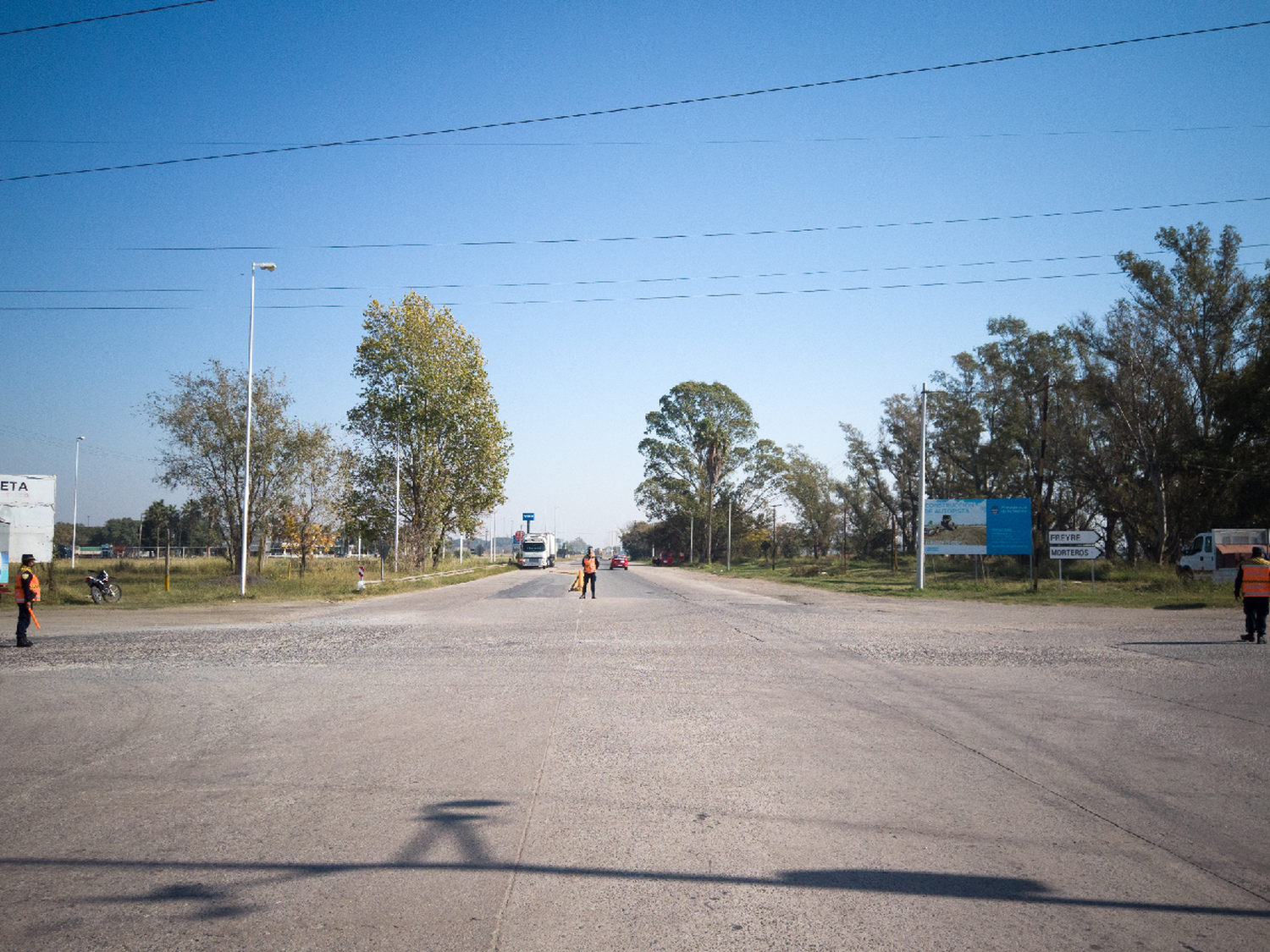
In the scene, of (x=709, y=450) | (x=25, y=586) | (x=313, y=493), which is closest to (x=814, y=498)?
(x=709, y=450)

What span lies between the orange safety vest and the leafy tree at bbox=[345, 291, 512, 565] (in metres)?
38.9

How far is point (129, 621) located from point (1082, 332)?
44.9 meters

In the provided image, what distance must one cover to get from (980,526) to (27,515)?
126 ft

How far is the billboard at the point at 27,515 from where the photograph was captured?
2738 centimetres

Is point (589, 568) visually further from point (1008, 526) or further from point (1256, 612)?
point (1008, 526)

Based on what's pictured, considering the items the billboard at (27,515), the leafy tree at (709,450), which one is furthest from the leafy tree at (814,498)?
the billboard at (27,515)

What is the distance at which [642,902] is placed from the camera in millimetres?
3973

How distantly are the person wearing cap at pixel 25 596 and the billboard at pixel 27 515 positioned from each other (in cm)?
1623


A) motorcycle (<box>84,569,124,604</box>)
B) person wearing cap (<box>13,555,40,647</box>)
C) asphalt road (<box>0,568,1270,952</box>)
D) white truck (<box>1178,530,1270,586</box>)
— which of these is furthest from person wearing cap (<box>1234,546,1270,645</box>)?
motorcycle (<box>84,569,124,604</box>)

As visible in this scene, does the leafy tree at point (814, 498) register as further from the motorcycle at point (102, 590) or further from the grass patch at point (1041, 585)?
the motorcycle at point (102, 590)

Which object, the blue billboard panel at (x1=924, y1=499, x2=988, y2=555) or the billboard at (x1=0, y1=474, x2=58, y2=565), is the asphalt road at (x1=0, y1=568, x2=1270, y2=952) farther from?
the blue billboard panel at (x1=924, y1=499, x2=988, y2=555)

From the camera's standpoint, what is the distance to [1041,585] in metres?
32.7

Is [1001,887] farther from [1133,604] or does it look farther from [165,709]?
[1133,604]

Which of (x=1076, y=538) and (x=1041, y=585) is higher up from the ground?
(x=1076, y=538)
